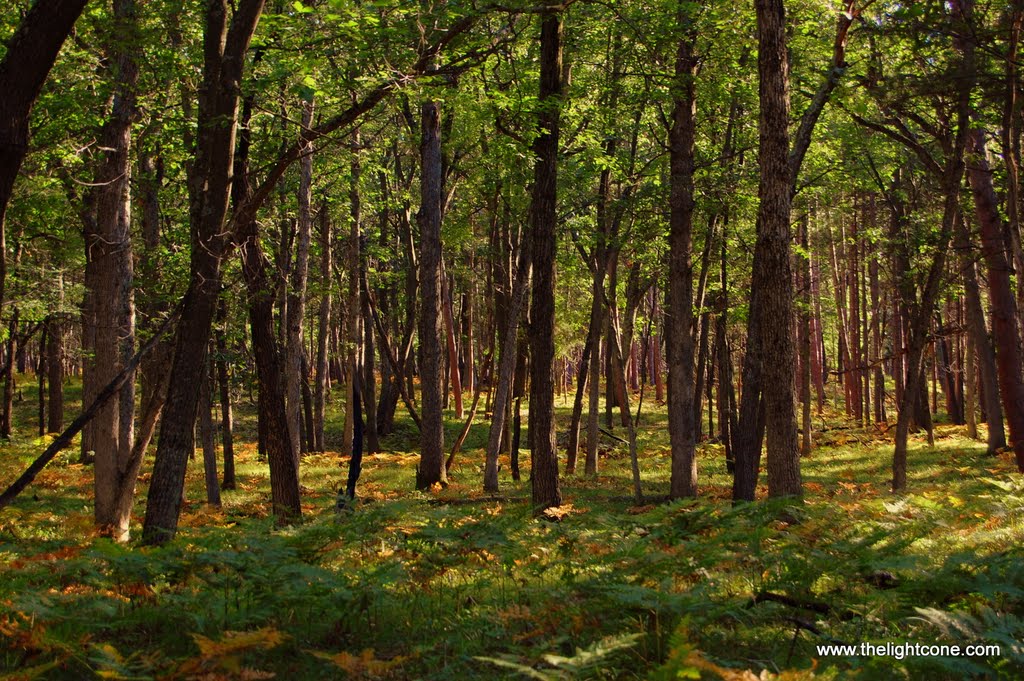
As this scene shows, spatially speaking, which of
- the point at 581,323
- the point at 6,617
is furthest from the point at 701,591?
the point at 581,323

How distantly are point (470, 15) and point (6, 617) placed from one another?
727 cm

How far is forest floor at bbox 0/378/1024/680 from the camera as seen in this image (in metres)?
4.23

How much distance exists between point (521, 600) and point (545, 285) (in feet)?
22.3

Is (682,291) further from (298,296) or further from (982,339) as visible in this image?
(982,339)

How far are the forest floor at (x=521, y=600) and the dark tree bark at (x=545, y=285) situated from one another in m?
2.85

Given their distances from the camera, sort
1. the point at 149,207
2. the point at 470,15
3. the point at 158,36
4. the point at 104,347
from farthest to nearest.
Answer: the point at 149,207
the point at 104,347
the point at 158,36
the point at 470,15

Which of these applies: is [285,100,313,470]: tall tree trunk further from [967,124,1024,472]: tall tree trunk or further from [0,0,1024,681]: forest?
[967,124,1024,472]: tall tree trunk

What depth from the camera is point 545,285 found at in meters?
12.2

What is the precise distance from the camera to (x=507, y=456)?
87.6 feet

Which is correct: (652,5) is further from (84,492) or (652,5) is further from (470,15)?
(84,492)

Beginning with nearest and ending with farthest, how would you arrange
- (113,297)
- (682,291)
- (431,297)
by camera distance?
(113,297), (682,291), (431,297)

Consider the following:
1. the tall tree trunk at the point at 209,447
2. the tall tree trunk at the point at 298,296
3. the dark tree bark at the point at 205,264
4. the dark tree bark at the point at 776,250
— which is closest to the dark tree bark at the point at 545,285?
the dark tree bark at the point at 776,250

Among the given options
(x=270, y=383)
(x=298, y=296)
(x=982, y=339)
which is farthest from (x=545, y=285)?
(x=982, y=339)

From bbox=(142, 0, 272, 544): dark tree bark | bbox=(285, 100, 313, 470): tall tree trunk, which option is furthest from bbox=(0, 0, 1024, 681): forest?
bbox=(285, 100, 313, 470): tall tree trunk
